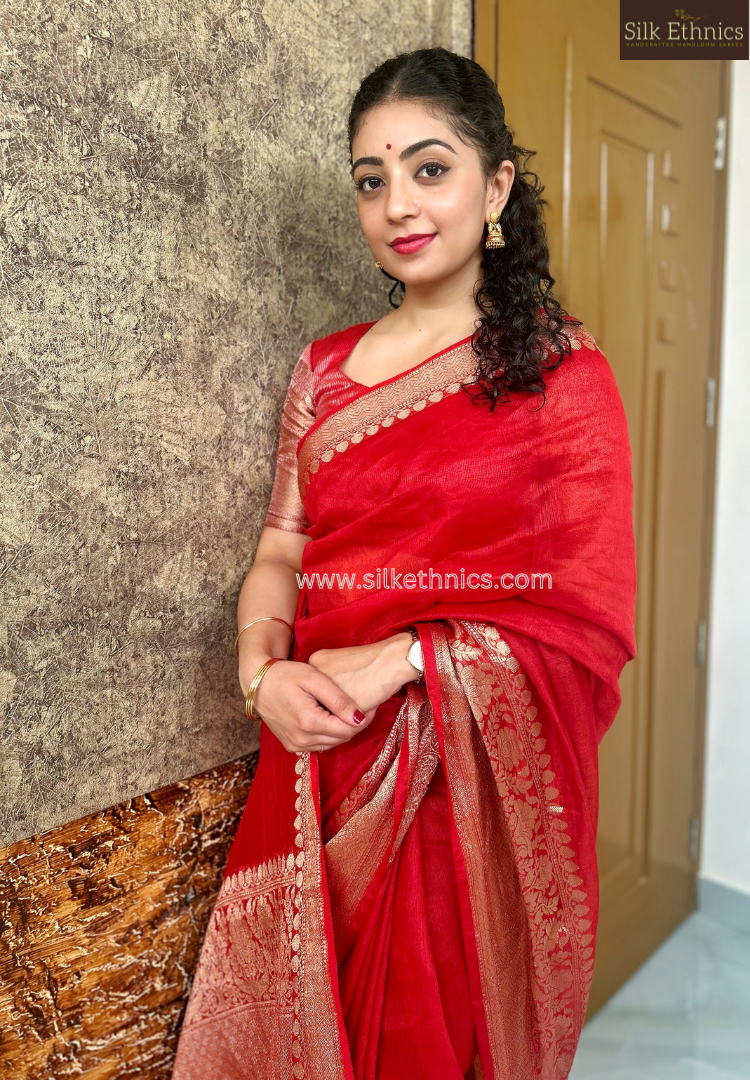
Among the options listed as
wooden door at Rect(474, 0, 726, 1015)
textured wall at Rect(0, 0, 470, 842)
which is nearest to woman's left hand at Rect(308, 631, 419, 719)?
textured wall at Rect(0, 0, 470, 842)

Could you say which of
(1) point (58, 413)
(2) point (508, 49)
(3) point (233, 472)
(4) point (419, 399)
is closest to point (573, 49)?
(2) point (508, 49)

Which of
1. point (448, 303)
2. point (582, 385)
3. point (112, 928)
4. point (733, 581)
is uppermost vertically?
point (448, 303)

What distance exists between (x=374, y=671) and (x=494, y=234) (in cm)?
55

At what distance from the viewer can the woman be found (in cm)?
93

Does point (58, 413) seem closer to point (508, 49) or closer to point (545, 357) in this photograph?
point (545, 357)

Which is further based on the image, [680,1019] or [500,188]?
[680,1019]

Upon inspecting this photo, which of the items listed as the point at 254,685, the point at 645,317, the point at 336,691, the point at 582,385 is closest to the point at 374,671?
the point at 336,691

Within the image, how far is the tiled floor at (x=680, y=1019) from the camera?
1731 millimetres

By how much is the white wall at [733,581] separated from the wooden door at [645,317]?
5cm

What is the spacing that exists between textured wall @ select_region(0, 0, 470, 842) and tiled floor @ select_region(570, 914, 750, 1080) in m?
1.21

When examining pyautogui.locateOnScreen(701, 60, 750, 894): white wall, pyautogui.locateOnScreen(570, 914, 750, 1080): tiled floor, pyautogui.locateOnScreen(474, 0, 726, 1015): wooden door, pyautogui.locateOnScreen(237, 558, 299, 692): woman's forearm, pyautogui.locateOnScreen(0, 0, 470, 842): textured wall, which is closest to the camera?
pyautogui.locateOnScreen(0, 0, 470, 842): textured wall

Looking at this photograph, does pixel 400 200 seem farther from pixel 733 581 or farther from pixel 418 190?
pixel 733 581

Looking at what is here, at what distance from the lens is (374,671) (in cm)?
94

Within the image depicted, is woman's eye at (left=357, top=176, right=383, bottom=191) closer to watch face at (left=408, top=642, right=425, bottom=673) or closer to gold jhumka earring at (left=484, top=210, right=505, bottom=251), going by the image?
gold jhumka earring at (left=484, top=210, right=505, bottom=251)
